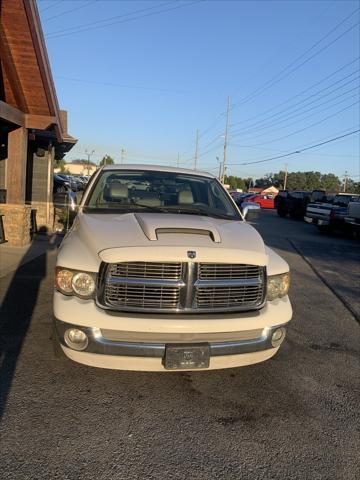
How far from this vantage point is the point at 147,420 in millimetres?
3328

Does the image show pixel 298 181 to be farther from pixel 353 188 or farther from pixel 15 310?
pixel 15 310

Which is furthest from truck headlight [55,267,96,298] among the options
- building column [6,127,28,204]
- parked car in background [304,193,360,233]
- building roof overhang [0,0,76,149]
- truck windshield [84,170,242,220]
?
parked car in background [304,193,360,233]

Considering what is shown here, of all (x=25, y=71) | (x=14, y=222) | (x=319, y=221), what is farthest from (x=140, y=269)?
(x=319, y=221)

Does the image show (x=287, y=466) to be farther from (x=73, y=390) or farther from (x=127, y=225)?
(x=127, y=225)

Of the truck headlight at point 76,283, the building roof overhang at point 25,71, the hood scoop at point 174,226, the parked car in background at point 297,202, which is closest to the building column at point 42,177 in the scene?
the building roof overhang at point 25,71

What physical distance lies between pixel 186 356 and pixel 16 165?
8.24 m

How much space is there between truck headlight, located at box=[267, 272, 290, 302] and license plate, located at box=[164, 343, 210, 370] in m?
0.82

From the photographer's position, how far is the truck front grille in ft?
10.9

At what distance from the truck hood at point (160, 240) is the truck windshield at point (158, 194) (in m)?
0.52

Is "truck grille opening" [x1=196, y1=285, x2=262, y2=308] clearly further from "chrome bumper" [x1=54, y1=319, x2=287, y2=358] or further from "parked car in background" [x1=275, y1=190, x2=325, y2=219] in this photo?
"parked car in background" [x1=275, y1=190, x2=325, y2=219]

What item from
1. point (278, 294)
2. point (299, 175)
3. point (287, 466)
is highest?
point (299, 175)

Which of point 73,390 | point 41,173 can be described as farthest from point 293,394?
point 41,173

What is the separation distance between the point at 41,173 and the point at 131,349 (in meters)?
13.6

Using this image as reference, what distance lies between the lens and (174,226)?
3.78 meters
